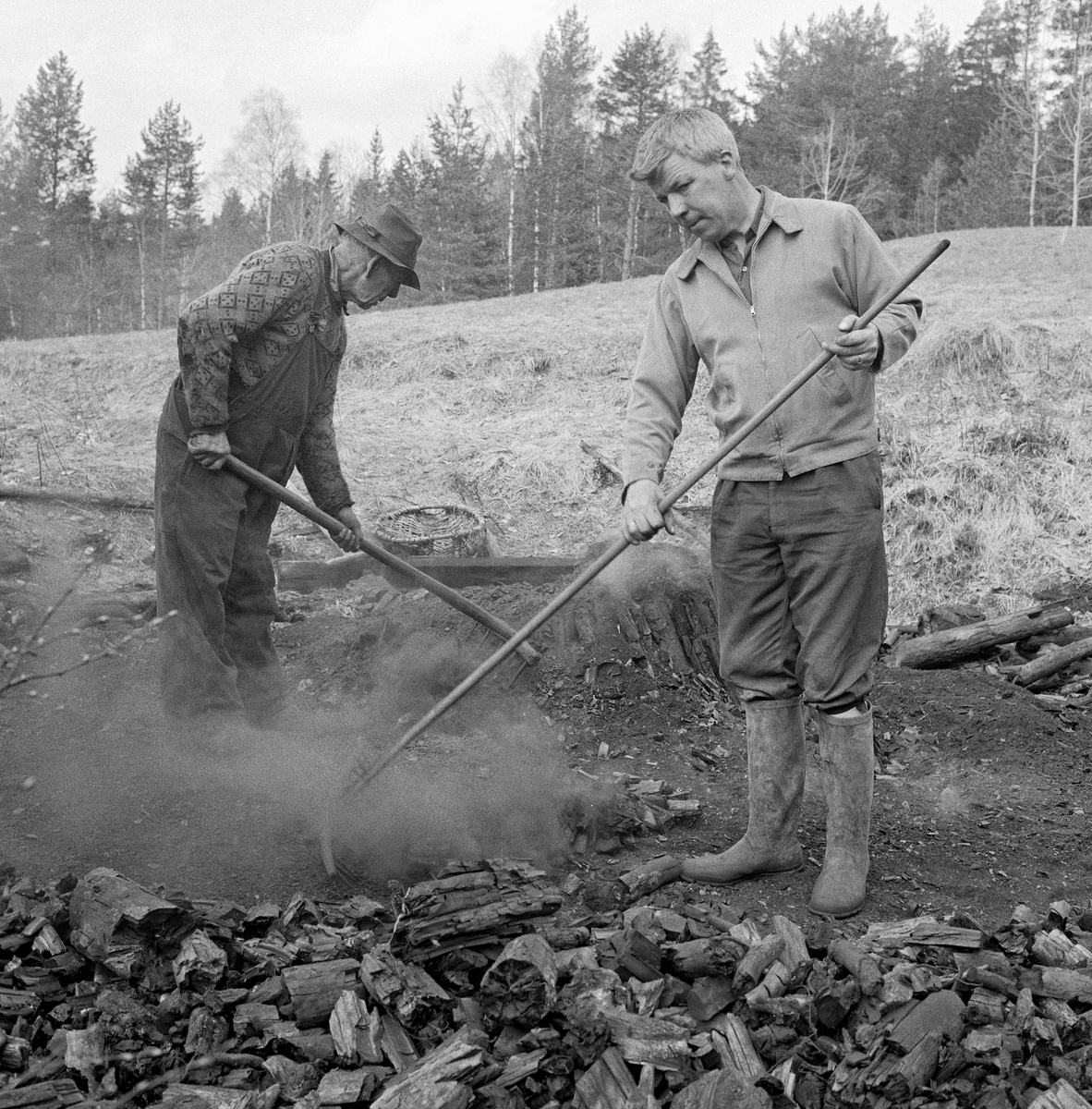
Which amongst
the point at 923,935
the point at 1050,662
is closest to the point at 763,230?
the point at 923,935

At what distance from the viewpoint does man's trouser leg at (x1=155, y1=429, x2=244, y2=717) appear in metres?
3.87

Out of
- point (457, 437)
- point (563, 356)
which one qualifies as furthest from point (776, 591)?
point (563, 356)

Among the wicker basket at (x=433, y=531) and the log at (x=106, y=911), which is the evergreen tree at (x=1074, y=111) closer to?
the wicker basket at (x=433, y=531)

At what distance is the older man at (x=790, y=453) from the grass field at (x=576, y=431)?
16.1 ft

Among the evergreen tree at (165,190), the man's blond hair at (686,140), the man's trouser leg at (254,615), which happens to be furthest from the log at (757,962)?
the evergreen tree at (165,190)

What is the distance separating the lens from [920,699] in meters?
5.02

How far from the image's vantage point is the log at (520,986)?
2.33 meters

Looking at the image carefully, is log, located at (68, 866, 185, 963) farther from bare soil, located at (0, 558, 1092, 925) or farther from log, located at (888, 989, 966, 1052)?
log, located at (888, 989, 966, 1052)

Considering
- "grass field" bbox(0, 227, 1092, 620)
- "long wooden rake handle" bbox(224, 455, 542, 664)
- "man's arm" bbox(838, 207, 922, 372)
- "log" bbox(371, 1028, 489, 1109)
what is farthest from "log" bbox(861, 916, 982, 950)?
"grass field" bbox(0, 227, 1092, 620)

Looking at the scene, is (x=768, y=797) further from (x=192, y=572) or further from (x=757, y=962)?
(x=192, y=572)

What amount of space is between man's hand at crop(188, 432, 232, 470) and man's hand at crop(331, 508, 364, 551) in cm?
74

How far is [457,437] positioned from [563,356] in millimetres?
3112

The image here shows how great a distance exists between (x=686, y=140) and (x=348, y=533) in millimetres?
2250

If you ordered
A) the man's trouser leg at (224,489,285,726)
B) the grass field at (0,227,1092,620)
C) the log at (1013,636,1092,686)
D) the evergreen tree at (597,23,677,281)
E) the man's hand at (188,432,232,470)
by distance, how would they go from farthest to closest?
the evergreen tree at (597,23,677,281)
the grass field at (0,227,1092,620)
the log at (1013,636,1092,686)
the man's trouser leg at (224,489,285,726)
the man's hand at (188,432,232,470)
